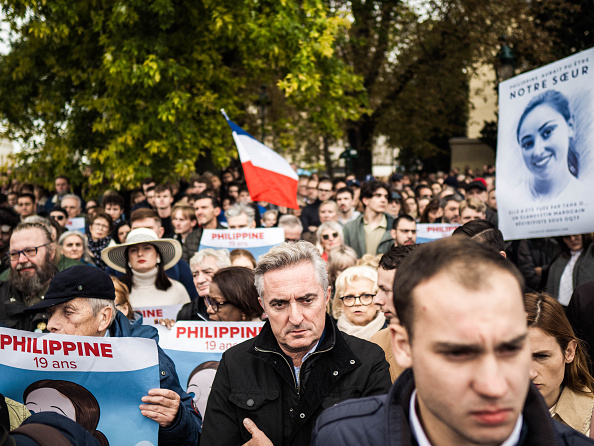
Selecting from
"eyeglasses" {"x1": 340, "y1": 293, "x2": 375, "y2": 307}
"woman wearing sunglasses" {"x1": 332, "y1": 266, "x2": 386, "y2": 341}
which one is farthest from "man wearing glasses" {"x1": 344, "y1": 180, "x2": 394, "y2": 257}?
"eyeglasses" {"x1": 340, "y1": 293, "x2": 375, "y2": 307}

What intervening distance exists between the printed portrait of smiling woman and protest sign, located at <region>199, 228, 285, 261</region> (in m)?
3.06

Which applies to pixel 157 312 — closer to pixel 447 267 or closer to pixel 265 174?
pixel 265 174

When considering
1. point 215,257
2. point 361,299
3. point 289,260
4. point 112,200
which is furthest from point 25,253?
point 112,200

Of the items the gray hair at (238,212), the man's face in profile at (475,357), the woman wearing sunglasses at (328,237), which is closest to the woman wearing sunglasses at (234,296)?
the man's face in profile at (475,357)

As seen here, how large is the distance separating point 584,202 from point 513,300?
4.05m

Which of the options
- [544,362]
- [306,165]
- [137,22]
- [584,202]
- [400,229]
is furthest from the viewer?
[306,165]

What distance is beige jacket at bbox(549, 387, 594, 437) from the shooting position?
112 inches

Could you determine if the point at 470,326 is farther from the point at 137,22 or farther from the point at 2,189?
the point at 2,189

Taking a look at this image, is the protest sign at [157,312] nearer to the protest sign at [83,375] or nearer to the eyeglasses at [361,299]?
the eyeglasses at [361,299]

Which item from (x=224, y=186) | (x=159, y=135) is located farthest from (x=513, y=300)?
(x=224, y=186)

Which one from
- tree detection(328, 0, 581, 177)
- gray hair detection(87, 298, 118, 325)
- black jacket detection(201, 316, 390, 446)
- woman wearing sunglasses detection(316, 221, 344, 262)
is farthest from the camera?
tree detection(328, 0, 581, 177)

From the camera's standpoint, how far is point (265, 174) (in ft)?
27.3

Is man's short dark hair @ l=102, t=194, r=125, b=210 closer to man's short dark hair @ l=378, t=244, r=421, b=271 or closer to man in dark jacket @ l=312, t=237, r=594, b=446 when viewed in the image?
man's short dark hair @ l=378, t=244, r=421, b=271

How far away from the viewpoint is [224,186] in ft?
50.8
